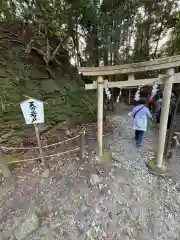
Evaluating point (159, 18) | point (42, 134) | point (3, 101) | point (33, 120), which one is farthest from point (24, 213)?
point (159, 18)

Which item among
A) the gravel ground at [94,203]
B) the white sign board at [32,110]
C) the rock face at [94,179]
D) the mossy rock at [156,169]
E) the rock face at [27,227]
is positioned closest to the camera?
the rock face at [27,227]

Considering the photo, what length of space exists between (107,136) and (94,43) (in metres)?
3.47

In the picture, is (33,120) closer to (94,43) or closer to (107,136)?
(107,136)

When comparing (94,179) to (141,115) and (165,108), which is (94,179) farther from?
(165,108)

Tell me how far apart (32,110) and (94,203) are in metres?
2.05

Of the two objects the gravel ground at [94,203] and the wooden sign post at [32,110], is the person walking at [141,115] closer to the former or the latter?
the gravel ground at [94,203]

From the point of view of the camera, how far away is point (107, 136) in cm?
515

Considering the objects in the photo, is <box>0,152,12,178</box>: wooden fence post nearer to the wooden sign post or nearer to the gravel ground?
the gravel ground

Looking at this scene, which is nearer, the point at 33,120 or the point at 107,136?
the point at 33,120

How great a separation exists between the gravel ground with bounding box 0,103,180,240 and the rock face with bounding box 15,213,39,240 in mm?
71

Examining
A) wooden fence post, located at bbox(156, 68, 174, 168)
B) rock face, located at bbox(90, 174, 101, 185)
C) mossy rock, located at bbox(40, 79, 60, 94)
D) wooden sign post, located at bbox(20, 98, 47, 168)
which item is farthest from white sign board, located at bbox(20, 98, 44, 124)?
wooden fence post, located at bbox(156, 68, 174, 168)

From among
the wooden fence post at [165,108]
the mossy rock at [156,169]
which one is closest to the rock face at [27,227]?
the mossy rock at [156,169]

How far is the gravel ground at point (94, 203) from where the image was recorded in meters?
2.75

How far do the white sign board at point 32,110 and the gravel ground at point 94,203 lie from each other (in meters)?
1.24
